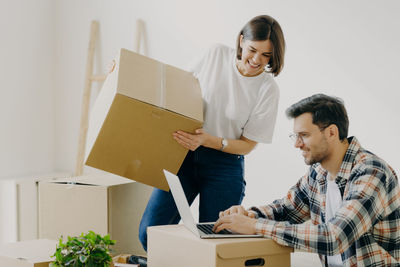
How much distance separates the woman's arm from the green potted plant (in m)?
0.43

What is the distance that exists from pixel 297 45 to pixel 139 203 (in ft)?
3.59

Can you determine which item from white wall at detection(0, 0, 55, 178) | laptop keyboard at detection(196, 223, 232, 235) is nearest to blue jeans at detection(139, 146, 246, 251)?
laptop keyboard at detection(196, 223, 232, 235)

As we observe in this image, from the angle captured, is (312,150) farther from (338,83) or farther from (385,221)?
(338,83)

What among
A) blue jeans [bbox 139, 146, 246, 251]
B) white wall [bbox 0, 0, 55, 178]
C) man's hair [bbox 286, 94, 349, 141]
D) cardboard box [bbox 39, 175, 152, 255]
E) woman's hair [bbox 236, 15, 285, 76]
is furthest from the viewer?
white wall [bbox 0, 0, 55, 178]

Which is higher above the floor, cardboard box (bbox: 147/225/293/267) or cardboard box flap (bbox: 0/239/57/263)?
cardboard box (bbox: 147/225/293/267)

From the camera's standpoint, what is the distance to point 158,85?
159 centimetres

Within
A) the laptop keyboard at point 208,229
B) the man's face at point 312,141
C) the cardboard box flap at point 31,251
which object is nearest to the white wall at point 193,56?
the man's face at point 312,141

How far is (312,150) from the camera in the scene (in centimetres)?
140

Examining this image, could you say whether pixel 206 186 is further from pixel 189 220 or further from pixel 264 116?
→ pixel 189 220

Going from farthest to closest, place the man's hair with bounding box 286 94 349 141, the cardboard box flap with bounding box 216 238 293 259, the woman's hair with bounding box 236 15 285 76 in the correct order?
the woman's hair with bounding box 236 15 285 76, the man's hair with bounding box 286 94 349 141, the cardboard box flap with bounding box 216 238 293 259

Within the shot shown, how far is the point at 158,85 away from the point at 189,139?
202mm

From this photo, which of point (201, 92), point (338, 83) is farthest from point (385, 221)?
point (338, 83)

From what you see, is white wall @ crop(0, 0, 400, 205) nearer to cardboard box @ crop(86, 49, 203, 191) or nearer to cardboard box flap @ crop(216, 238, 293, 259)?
cardboard box @ crop(86, 49, 203, 191)

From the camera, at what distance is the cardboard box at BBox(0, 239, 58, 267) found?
1.46 metres
